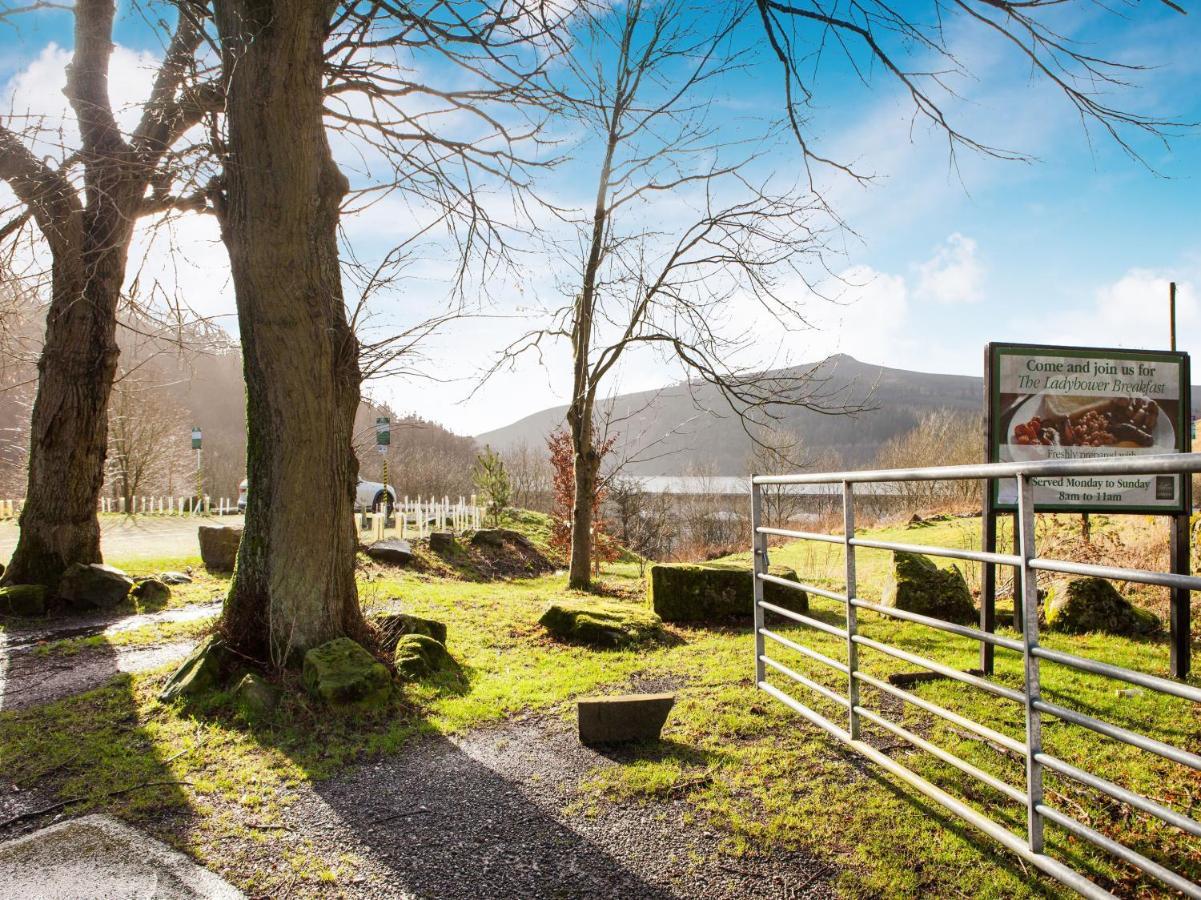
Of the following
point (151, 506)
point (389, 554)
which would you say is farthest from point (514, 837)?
point (151, 506)

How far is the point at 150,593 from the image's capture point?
365 inches

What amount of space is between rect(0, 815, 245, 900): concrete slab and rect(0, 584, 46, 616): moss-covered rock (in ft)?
21.4

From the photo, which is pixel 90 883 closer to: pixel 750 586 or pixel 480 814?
pixel 480 814

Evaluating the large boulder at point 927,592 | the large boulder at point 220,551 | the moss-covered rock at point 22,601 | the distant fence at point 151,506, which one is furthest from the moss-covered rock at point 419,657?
the distant fence at point 151,506

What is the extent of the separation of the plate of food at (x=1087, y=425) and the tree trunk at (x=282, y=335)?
552 centimetres

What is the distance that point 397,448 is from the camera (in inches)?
2384

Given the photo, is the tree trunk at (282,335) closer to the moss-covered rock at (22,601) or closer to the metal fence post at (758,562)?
the metal fence post at (758,562)

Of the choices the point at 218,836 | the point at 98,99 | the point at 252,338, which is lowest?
the point at 218,836

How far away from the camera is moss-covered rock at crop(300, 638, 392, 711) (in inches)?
198

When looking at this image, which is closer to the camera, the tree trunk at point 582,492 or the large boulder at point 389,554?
the tree trunk at point 582,492

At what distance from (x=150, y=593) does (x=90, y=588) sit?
633 mm

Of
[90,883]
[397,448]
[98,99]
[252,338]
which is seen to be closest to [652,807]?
[90,883]

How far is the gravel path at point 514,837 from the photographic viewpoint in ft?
9.46

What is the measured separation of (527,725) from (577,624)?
2.51 metres
